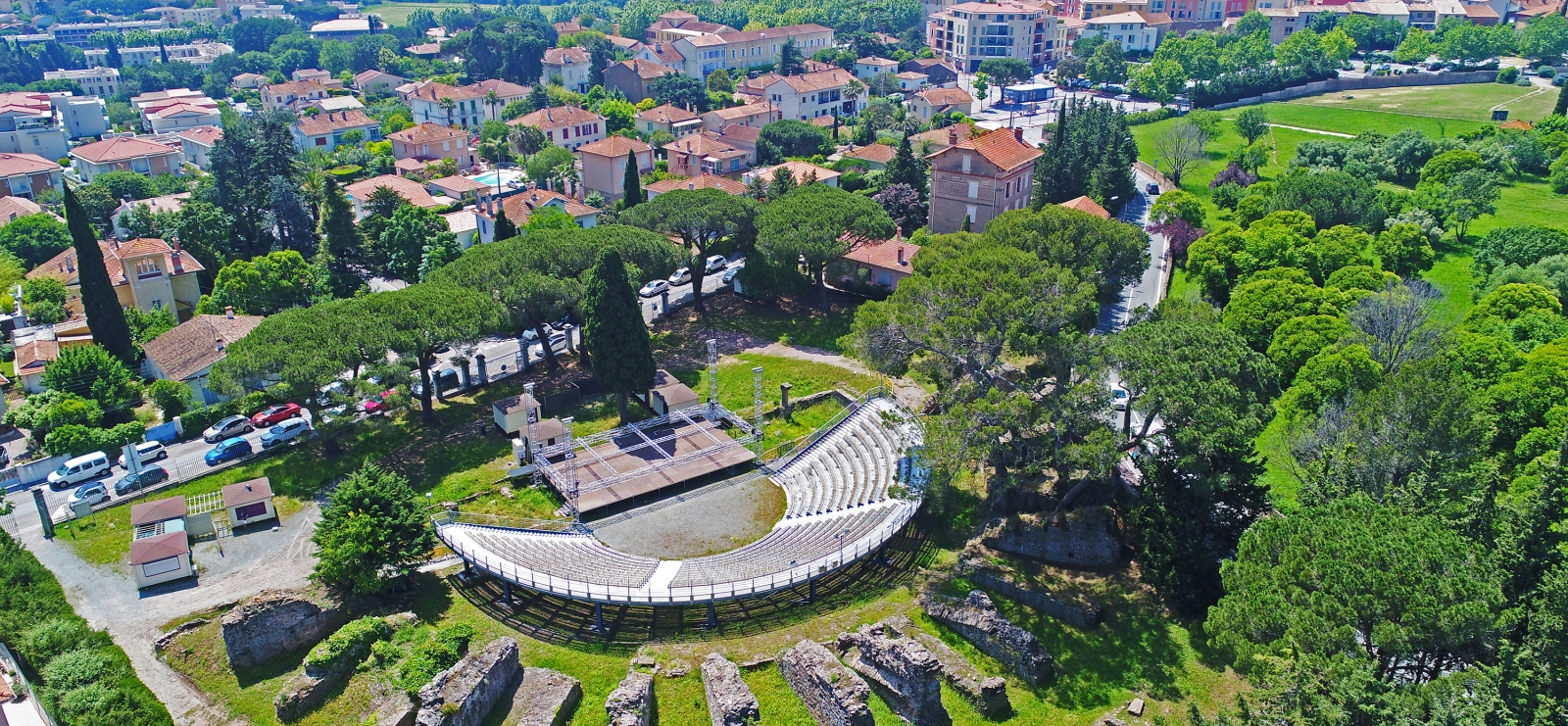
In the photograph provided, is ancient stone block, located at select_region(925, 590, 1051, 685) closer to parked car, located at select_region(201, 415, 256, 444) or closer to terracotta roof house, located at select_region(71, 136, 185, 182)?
parked car, located at select_region(201, 415, 256, 444)

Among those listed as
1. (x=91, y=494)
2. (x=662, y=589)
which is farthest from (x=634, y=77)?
(x=662, y=589)

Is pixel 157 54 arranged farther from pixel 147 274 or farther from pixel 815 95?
pixel 147 274

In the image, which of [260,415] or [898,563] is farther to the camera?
[260,415]

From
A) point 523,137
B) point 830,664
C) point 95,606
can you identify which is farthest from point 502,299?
point 523,137

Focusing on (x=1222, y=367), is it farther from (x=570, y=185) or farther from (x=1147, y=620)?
(x=570, y=185)

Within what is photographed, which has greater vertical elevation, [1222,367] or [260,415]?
[1222,367]

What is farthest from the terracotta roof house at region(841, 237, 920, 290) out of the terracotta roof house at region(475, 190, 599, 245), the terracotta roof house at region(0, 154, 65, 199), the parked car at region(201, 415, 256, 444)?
the terracotta roof house at region(0, 154, 65, 199)
